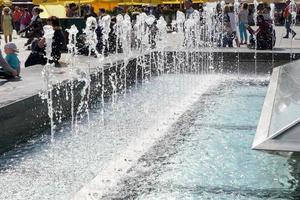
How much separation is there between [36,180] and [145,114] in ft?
9.56

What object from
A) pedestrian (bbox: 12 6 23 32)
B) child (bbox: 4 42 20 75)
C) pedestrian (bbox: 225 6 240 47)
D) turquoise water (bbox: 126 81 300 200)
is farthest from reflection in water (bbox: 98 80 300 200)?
pedestrian (bbox: 12 6 23 32)

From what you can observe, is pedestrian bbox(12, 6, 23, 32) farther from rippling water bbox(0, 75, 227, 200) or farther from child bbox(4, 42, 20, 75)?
rippling water bbox(0, 75, 227, 200)

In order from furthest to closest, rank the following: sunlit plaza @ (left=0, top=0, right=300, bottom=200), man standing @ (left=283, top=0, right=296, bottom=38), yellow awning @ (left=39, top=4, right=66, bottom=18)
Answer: yellow awning @ (left=39, top=4, right=66, bottom=18) < man standing @ (left=283, top=0, right=296, bottom=38) < sunlit plaza @ (left=0, top=0, right=300, bottom=200)

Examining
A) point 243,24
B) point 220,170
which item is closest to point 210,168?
point 220,170

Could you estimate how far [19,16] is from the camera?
2517 cm

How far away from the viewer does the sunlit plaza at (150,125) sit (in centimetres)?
461

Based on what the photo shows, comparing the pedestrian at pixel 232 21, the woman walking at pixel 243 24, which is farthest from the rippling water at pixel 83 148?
the woman walking at pixel 243 24

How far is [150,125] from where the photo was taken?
7.12m

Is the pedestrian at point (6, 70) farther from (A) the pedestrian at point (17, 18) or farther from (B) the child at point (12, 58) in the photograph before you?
(A) the pedestrian at point (17, 18)

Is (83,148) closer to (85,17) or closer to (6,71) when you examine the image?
(6,71)

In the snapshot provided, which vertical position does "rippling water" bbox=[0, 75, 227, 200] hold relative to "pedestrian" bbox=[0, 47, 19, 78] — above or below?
below

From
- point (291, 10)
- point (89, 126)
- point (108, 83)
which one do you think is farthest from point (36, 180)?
point (291, 10)

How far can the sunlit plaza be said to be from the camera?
4.61 metres

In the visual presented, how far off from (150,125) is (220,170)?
2.17 meters
